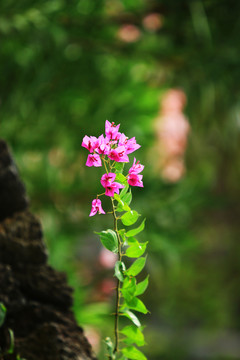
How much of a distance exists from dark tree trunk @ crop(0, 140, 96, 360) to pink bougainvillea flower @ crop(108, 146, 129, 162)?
17 centimetres

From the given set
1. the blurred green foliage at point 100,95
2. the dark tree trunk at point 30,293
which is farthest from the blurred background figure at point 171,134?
the dark tree trunk at point 30,293

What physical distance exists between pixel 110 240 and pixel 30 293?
0.16m

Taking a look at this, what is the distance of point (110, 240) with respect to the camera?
1.60ft

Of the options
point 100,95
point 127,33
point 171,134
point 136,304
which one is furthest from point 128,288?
point 171,134

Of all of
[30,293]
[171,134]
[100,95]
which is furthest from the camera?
[171,134]

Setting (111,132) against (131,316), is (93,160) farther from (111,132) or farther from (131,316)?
(131,316)

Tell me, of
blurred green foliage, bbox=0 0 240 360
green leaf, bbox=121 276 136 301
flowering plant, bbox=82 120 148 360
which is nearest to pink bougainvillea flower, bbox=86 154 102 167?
flowering plant, bbox=82 120 148 360

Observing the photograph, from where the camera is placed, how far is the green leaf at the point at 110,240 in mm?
485

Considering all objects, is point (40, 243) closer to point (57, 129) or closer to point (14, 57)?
point (14, 57)

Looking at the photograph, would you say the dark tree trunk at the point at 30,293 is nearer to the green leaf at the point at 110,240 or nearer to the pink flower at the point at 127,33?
the green leaf at the point at 110,240

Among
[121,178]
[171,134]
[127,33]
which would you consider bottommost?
[121,178]

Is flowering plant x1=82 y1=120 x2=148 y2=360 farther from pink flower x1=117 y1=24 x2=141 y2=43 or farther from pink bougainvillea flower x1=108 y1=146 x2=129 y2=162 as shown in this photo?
pink flower x1=117 y1=24 x2=141 y2=43

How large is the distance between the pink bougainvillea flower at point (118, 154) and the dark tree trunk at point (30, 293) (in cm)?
17

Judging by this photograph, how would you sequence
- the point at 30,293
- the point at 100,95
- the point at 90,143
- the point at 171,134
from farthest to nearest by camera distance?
the point at 171,134, the point at 100,95, the point at 30,293, the point at 90,143
